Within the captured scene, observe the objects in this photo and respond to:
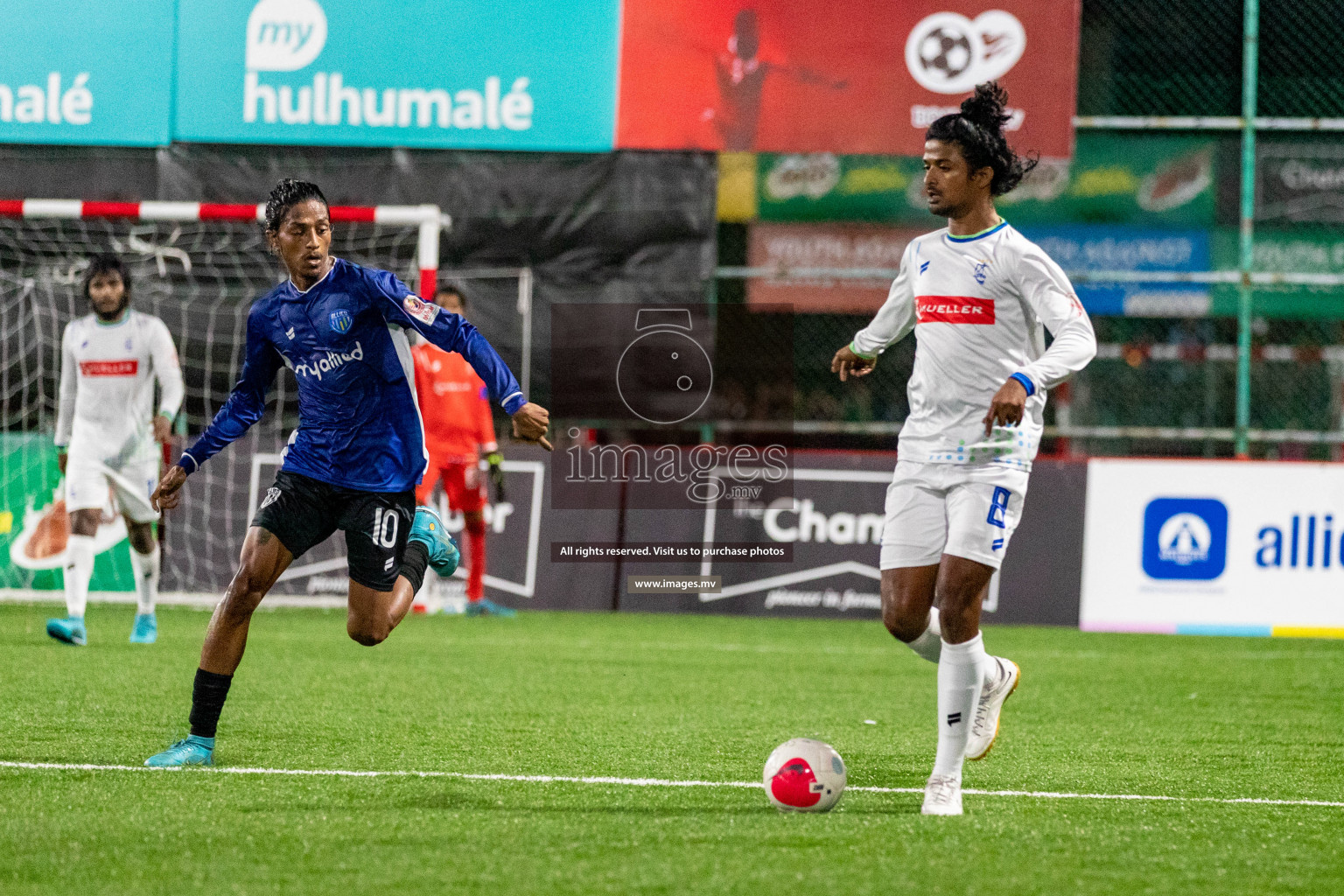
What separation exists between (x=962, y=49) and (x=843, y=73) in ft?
3.29

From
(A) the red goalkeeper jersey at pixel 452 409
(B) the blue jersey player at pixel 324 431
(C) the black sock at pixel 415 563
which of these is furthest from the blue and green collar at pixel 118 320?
(C) the black sock at pixel 415 563

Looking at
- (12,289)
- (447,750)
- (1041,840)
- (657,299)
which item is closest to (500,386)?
(447,750)

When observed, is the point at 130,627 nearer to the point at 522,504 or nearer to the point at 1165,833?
the point at 522,504

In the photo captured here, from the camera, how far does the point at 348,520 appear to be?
585 cm

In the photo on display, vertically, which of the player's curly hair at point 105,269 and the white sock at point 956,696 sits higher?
the player's curly hair at point 105,269

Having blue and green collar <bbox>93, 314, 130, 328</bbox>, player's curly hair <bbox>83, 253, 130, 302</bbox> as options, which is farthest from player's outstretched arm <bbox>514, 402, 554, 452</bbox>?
blue and green collar <bbox>93, 314, 130, 328</bbox>

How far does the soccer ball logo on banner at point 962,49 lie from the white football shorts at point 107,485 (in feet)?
23.8

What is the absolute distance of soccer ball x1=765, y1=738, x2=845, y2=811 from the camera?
16.3 feet

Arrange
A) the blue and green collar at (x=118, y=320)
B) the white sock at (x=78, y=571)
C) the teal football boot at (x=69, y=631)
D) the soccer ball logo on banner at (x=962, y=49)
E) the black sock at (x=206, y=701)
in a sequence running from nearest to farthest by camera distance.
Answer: the black sock at (x=206, y=701) → the teal football boot at (x=69, y=631) → the white sock at (x=78, y=571) → the blue and green collar at (x=118, y=320) → the soccer ball logo on banner at (x=962, y=49)

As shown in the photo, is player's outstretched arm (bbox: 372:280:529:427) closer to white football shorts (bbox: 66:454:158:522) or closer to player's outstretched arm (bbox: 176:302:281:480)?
player's outstretched arm (bbox: 176:302:281:480)

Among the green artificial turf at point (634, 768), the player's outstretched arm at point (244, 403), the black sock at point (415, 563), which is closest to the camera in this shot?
the green artificial turf at point (634, 768)

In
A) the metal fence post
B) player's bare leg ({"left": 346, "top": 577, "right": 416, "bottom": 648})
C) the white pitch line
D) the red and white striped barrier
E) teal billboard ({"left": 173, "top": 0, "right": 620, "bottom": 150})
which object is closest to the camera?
the white pitch line

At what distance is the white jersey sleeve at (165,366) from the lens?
978cm

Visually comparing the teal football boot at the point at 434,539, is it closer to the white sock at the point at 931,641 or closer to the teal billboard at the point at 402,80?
the white sock at the point at 931,641
